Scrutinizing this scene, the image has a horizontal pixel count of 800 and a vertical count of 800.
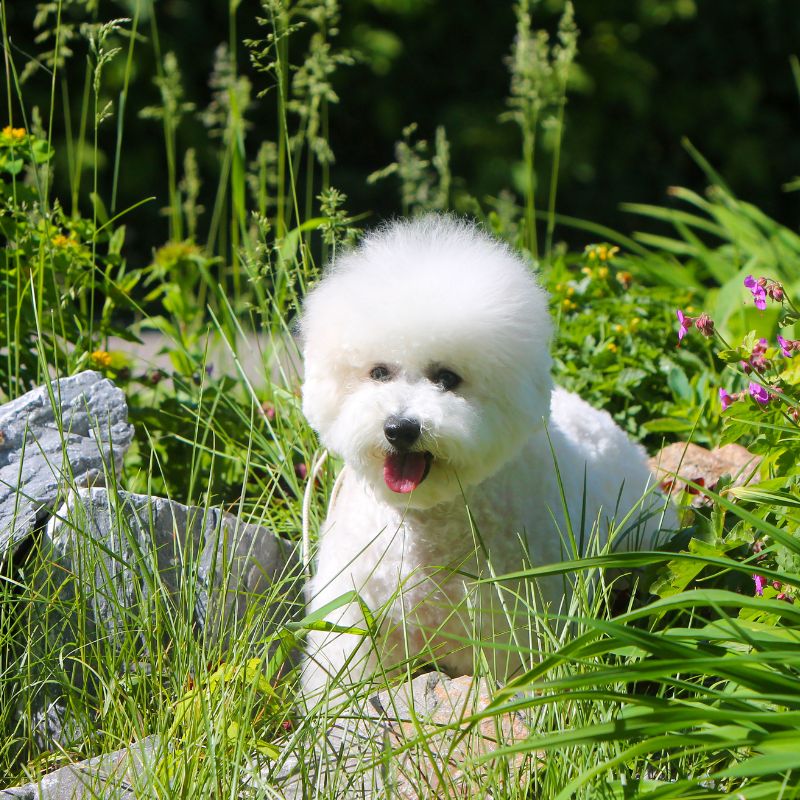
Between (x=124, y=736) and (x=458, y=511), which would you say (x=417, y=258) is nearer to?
(x=458, y=511)

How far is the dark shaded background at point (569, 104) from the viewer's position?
6.92m

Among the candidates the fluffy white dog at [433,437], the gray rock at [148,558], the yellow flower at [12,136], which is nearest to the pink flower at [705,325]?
the fluffy white dog at [433,437]

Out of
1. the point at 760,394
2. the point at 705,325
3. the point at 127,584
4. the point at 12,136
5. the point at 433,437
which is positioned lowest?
the point at 127,584

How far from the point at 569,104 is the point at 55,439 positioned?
5.88 metres

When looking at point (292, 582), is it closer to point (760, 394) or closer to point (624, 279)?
point (760, 394)

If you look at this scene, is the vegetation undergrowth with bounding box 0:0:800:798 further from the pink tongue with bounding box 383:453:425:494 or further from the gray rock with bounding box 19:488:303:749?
the pink tongue with bounding box 383:453:425:494

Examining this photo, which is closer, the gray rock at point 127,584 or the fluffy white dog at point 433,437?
the gray rock at point 127,584

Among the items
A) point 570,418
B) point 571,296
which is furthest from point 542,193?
point 570,418

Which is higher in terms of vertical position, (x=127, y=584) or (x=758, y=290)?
(x=758, y=290)

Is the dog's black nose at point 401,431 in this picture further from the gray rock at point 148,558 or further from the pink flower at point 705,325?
the pink flower at point 705,325

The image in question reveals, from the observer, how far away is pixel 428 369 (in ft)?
8.00

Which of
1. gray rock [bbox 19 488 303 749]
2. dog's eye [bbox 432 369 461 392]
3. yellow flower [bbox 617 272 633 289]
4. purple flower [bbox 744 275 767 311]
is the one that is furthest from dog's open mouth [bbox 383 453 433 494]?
yellow flower [bbox 617 272 633 289]

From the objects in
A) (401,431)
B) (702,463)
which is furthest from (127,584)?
(702,463)

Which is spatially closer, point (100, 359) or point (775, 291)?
point (775, 291)
